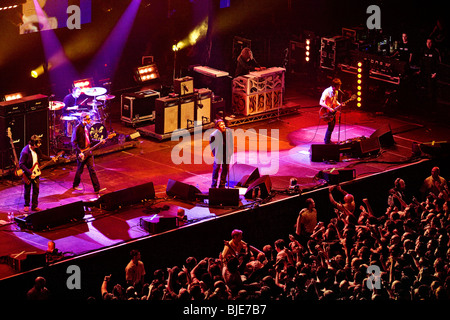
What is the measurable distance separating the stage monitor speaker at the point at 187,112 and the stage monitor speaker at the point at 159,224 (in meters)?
5.68

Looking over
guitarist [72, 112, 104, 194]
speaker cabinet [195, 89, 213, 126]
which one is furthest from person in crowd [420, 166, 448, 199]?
guitarist [72, 112, 104, 194]

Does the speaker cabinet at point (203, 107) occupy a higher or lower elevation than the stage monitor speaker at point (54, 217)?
higher

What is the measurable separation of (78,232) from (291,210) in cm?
406

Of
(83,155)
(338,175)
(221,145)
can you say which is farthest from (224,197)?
(83,155)

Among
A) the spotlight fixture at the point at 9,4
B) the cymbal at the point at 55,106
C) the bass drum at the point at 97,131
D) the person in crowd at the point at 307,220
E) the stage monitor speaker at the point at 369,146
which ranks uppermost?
the spotlight fixture at the point at 9,4

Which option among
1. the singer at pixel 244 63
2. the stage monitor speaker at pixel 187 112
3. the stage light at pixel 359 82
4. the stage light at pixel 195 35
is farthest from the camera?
the stage light at pixel 195 35

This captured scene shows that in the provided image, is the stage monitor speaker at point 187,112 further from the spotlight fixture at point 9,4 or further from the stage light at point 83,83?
the spotlight fixture at point 9,4

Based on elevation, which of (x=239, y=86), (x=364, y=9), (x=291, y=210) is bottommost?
(x=291, y=210)

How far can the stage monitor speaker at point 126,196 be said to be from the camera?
15133mm

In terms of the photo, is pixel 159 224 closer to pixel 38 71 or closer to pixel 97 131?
pixel 97 131

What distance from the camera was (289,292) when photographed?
12.2m

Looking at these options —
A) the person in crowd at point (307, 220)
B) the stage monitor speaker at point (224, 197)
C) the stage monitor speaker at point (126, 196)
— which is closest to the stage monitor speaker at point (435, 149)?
the person in crowd at point (307, 220)
